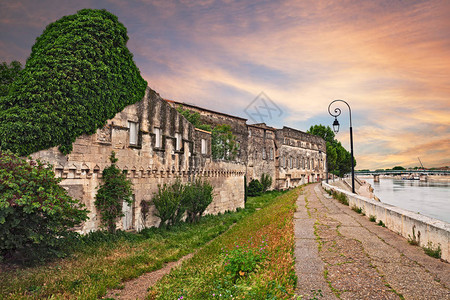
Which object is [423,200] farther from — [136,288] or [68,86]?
[68,86]

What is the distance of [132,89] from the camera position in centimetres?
1216

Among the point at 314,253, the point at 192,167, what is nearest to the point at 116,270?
the point at 314,253

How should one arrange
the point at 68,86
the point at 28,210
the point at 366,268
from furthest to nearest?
the point at 68,86 → the point at 28,210 → the point at 366,268

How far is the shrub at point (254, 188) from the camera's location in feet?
117

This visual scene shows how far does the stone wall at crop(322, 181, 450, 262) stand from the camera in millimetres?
5774

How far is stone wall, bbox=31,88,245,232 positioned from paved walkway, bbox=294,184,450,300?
25.2ft

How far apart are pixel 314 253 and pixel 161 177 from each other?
9483 mm

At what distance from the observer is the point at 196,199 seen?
53.4ft

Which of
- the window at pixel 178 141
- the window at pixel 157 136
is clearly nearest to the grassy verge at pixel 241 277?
the window at pixel 157 136

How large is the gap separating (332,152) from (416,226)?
212 feet

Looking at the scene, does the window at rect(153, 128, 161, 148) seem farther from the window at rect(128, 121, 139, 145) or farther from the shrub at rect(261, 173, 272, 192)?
the shrub at rect(261, 173, 272, 192)

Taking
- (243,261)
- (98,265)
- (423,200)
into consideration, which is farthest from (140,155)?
(423,200)

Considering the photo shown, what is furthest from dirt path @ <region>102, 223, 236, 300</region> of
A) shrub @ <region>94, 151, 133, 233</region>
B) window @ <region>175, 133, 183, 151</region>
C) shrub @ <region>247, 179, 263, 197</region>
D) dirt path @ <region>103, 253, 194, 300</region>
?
shrub @ <region>247, 179, 263, 197</region>

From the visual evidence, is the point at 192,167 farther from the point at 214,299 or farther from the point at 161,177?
the point at 214,299
